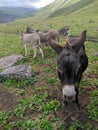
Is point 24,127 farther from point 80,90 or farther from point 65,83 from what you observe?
point 80,90

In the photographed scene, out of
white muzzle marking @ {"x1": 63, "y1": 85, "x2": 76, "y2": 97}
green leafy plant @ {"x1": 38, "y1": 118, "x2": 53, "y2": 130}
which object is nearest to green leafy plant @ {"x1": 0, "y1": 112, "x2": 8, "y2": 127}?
green leafy plant @ {"x1": 38, "y1": 118, "x2": 53, "y2": 130}

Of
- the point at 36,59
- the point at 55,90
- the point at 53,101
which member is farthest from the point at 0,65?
the point at 53,101

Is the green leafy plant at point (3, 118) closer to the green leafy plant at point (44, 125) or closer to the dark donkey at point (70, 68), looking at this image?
the green leafy plant at point (44, 125)

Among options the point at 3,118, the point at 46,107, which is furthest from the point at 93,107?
the point at 3,118

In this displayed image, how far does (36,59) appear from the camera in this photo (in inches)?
675

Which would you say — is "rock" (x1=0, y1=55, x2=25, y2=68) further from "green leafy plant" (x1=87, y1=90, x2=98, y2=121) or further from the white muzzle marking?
the white muzzle marking

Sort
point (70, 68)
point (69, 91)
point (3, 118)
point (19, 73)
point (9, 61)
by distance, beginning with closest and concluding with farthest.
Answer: point (69, 91)
point (70, 68)
point (3, 118)
point (19, 73)
point (9, 61)

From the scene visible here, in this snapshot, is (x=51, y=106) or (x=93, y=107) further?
(x=51, y=106)

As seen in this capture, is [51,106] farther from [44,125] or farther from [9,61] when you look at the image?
[9,61]

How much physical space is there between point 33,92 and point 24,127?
2777mm

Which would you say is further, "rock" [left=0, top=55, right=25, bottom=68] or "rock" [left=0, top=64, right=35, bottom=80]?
"rock" [left=0, top=55, right=25, bottom=68]

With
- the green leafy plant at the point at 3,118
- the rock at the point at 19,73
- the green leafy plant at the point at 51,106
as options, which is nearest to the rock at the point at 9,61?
the rock at the point at 19,73

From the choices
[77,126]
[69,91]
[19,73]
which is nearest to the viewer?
[69,91]

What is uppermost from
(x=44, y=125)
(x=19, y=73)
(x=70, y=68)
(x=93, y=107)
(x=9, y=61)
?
(x=70, y=68)
